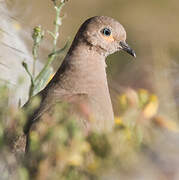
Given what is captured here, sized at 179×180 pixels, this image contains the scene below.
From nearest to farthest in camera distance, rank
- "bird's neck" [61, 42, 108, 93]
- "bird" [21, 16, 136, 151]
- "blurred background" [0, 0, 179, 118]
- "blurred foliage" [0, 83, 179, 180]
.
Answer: "blurred foliage" [0, 83, 179, 180], "bird" [21, 16, 136, 151], "bird's neck" [61, 42, 108, 93], "blurred background" [0, 0, 179, 118]

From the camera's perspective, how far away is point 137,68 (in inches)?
298

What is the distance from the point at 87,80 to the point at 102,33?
60cm

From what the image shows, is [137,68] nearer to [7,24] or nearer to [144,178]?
[7,24]

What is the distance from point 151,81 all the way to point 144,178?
4.03 metres

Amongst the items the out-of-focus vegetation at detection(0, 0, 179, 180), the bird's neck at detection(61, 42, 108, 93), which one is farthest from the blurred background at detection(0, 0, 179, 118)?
the out-of-focus vegetation at detection(0, 0, 179, 180)

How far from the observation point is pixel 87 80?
4.52 metres

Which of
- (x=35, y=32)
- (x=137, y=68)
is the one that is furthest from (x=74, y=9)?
(x=35, y=32)

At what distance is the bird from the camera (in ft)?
12.5

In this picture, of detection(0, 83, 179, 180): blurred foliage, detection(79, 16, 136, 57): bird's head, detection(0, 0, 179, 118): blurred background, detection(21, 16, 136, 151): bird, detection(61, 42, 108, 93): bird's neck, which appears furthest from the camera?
detection(0, 0, 179, 118): blurred background

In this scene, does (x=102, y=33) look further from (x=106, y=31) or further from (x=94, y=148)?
(x=94, y=148)

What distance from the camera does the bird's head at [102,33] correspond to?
4953mm

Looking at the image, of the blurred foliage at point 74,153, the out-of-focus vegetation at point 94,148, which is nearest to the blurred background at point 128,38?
the out-of-focus vegetation at point 94,148

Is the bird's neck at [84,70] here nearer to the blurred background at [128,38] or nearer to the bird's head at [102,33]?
the bird's head at [102,33]

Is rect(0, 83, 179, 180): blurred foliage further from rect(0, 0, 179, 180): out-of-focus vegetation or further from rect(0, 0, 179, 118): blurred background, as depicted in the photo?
rect(0, 0, 179, 118): blurred background
